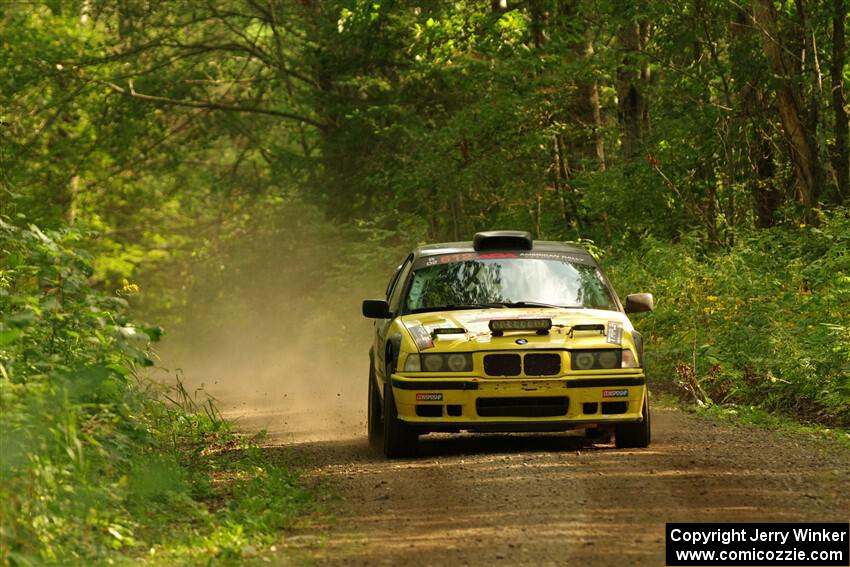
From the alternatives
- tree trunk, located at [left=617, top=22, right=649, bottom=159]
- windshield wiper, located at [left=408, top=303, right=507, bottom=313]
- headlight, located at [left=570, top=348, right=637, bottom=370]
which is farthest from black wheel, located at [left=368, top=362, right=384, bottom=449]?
tree trunk, located at [left=617, top=22, right=649, bottom=159]

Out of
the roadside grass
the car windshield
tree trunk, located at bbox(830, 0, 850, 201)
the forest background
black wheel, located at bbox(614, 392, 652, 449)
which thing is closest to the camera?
the forest background

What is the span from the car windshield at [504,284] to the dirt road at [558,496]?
3.96ft

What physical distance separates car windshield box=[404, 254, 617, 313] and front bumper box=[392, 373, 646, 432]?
113 cm

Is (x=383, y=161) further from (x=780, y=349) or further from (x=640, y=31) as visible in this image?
(x=780, y=349)

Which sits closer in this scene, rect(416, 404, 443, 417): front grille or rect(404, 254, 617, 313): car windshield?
rect(416, 404, 443, 417): front grille

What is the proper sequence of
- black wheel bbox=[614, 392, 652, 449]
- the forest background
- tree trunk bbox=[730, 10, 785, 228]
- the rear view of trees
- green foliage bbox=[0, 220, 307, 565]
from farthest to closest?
the rear view of trees, tree trunk bbox=[730, 10, 785, 228], black wheel bbox=[614, 392, 652, 449], the forest background, green foliage bbox=[0, 220, 307, 565]

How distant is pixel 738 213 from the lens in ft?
79.7

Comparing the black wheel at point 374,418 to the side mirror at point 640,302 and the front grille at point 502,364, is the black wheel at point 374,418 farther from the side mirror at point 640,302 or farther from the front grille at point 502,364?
the side mirror at point 640,302

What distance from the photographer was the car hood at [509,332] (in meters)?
10.5

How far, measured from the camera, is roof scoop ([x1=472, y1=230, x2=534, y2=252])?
1203 cm

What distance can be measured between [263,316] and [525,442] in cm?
2815

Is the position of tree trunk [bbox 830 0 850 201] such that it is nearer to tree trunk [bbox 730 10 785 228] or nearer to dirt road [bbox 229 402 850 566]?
tree trunk [bbox 730 10 785 228]

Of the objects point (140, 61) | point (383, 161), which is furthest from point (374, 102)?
point (140, 61)

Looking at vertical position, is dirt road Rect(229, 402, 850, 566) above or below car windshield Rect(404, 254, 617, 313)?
below
